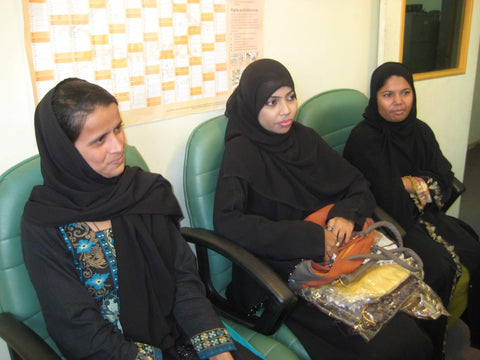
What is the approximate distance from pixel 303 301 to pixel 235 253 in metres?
0.32

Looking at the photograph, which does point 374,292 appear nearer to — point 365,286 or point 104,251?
point 365,286

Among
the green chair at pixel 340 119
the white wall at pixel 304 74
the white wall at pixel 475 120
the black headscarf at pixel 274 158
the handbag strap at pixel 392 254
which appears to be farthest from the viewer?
the white wall at pixel 475 120

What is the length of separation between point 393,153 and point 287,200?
73 centimetres

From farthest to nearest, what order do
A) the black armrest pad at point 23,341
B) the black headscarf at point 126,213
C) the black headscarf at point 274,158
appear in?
the black headscarf at point 274,158 < the black headscarf at point 126,213 < the black armrest pad at point 23,341

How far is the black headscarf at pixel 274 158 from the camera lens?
1.43 m

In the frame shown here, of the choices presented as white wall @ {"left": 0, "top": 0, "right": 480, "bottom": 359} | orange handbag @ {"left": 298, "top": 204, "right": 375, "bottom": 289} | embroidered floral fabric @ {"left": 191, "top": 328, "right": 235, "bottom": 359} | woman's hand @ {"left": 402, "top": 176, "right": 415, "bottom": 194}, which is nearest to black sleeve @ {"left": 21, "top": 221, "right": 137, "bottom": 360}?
embroidered floral fabric @ {"left": 191, "top": 328, "right": 235, "bottom": 359}

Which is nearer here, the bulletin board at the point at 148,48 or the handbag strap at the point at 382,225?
the bulletin board at the point at 148,48

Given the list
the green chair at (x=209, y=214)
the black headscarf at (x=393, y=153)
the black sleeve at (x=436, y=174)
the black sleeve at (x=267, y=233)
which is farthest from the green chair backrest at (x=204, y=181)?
the black sleeve at (x=436, y=174)

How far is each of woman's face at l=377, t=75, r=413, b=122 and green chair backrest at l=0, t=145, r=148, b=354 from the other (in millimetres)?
1513

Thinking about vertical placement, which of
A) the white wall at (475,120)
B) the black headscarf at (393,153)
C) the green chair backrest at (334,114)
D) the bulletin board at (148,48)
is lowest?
the white wall at (475,120)

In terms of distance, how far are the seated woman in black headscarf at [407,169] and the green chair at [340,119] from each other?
7 cm

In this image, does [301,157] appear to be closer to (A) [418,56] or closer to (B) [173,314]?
(B) [173,314]

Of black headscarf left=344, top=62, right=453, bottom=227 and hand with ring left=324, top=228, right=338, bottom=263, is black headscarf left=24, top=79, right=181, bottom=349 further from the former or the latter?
black headscarf left=344, top=62, right=453, bottom=227

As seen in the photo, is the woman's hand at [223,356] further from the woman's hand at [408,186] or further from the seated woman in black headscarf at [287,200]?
the woman's hand at [408,186]
